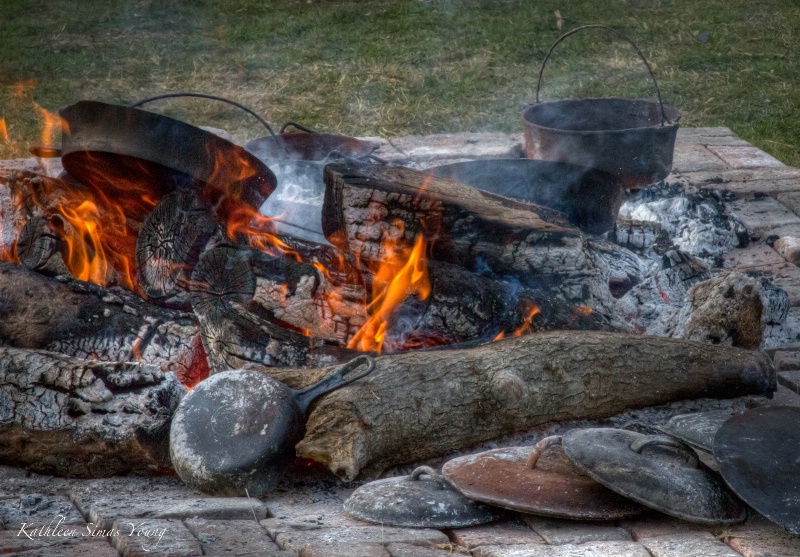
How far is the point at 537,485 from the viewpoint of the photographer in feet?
8.88

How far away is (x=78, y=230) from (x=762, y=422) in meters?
2.73

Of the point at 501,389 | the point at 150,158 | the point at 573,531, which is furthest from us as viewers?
the point at 150,158

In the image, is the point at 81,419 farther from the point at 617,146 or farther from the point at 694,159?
the point at 694,159

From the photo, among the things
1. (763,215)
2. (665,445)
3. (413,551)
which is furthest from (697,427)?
(763,215)

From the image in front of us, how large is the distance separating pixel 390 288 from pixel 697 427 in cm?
126

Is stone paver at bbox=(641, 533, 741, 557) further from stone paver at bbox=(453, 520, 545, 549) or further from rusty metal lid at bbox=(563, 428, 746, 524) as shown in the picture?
stone paver at bbox=(453, 520, 545, 549)

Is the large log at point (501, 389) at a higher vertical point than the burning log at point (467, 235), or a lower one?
lower

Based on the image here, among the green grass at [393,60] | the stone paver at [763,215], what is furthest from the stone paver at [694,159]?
the green grass at [393,60]

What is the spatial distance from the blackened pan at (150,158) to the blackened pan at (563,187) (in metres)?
1.20

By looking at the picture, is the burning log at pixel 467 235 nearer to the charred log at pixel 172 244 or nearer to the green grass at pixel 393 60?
the charred log at pixel 172 244

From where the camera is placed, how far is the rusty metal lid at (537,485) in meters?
2.62

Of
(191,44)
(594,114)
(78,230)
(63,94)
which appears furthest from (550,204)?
(191,44)

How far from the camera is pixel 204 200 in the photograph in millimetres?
3922

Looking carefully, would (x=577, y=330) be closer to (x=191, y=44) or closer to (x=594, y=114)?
(x=594, y=114)
